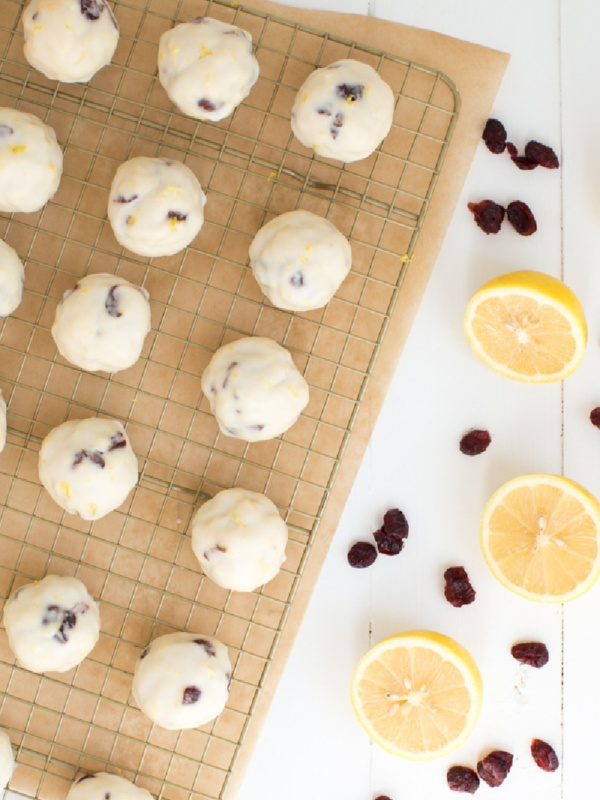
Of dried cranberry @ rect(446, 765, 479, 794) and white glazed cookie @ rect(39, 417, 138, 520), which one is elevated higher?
white glazed cookie @ rect(39, 417, 138, 520)

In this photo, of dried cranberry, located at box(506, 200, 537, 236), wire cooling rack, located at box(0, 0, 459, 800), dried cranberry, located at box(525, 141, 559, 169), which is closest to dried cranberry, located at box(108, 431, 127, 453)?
wire cooling rack, located at box(0, 0, 459, 800)

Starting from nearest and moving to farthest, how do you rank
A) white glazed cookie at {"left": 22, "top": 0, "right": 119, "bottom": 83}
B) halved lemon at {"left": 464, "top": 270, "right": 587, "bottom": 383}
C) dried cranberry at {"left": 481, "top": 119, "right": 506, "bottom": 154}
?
white glazed cookie at {"left": 22, "top": 0, "right": 119, "bottom": 83}, halved lemon at {"left": 464, "top": 270, "right": 587, "bottom": 383}, dried cranberry at {"left": 481, "top": 119, "right": 506, "bottom": 154}

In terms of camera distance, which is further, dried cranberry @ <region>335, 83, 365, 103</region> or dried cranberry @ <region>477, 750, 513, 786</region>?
dried cranberry @ <region>477, 750, 513, 786</region>

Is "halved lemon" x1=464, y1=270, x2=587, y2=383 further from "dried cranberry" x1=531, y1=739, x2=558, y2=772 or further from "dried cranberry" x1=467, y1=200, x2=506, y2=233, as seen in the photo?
"dried cranberry" x1=531, y1=739, x2=558, y2=772

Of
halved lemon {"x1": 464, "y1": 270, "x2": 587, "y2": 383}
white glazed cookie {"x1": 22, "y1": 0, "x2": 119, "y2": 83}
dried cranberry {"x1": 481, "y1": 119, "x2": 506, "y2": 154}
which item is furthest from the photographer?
dried cranberry {"x1": 481, "y1": 119, "x2": 506, "y2": 154}

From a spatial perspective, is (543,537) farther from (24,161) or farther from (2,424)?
(24,161)

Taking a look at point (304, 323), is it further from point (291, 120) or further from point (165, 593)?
point (165, 593)

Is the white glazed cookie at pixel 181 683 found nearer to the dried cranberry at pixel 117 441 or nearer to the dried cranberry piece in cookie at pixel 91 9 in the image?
the dried cranberry at pixel 117 441

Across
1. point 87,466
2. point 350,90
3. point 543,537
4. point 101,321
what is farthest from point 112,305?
point 543,537
